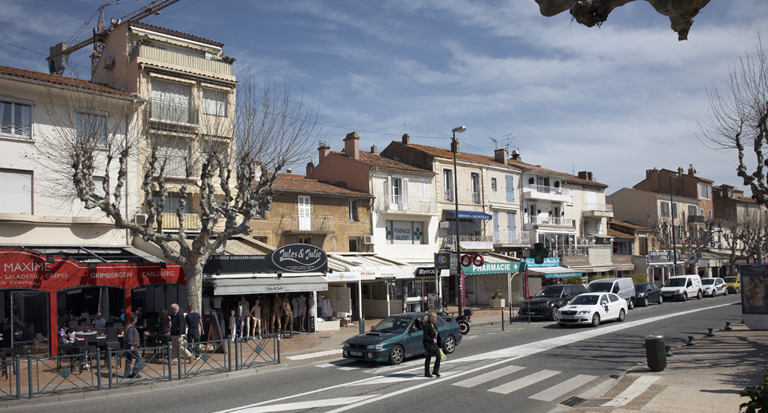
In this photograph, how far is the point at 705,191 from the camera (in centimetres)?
6694

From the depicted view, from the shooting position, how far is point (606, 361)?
47.7 feet

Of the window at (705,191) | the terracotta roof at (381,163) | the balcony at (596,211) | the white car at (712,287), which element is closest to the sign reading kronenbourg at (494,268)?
the terracotta roof at (381,163)

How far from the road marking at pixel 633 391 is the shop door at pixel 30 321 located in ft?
52.6

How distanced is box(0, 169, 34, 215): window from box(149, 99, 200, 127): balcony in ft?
15.8

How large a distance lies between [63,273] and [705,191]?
228 ft

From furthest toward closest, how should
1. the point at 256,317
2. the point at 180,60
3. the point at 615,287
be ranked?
the point at 615,287 → the point at 180,60 → the point at 256,317

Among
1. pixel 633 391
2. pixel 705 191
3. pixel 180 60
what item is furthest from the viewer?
pixel 705 191

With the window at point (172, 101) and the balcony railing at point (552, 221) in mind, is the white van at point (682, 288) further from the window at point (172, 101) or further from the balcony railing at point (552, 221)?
the window at point (172, 101)

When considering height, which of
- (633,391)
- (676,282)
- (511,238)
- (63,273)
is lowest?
(676,282)

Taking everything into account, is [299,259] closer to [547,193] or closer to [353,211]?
[353,211]

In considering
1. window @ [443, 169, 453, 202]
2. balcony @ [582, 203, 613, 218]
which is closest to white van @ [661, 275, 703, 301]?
balcony @ [582, 203, 613, 218]

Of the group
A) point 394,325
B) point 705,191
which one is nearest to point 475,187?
point 394,325

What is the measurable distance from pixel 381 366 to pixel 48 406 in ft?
25.0

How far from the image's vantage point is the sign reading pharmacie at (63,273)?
1641 centimetres
